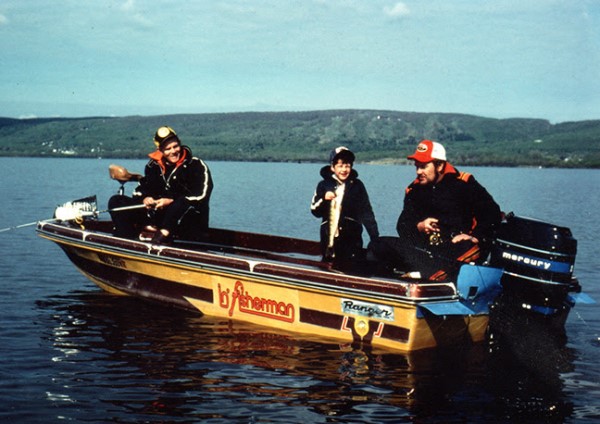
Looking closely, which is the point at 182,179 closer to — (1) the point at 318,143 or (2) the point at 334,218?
(2) the point at 334,218

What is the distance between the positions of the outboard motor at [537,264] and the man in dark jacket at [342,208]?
1555 millimetres

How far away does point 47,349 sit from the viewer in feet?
30.2

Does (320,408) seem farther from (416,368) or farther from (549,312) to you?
(549,312)

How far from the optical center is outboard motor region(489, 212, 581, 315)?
28.7 ft

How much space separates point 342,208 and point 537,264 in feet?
7.69

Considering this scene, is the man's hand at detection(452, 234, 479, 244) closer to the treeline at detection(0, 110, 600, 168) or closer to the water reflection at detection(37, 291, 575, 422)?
the water reflection at detection(37, 291, 575, 422)

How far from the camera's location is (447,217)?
29.6 ft

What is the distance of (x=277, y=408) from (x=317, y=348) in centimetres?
194

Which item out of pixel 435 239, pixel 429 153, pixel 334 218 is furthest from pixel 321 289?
pixel 429 153

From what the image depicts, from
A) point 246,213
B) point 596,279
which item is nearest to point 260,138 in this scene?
point 246,213

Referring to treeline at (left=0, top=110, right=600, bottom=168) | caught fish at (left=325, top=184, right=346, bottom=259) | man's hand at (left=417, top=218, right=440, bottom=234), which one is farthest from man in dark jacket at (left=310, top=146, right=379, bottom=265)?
treeline at (left=0, top=110, right=600, bottom=168)

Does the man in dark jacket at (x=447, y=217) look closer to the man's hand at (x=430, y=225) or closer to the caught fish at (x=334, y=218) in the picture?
the man's hand at (x=430, y=225)

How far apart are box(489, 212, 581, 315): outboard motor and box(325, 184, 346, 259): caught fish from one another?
1968 mm

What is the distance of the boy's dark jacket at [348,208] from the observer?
31.9 feet
